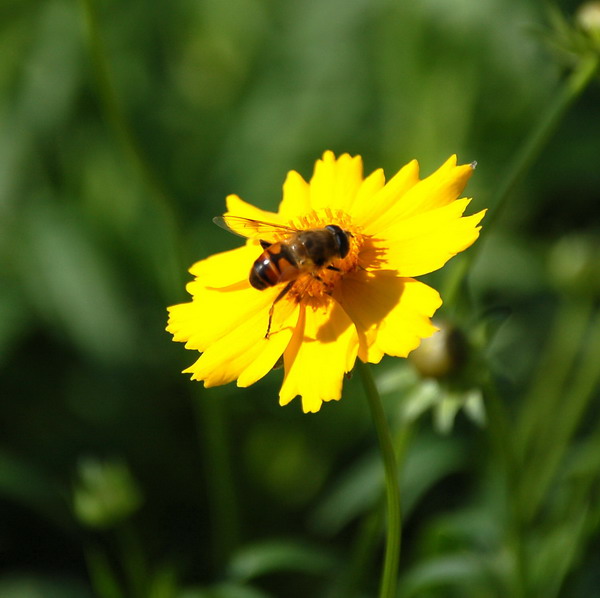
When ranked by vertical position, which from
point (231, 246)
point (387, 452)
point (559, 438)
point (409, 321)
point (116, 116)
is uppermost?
point (231, 246)

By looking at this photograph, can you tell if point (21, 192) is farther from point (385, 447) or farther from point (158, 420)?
point (385, 447)

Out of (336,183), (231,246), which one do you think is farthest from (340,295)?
(231,246)

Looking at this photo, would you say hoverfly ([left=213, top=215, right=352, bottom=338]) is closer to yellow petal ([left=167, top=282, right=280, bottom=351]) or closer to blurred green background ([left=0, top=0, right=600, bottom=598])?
yellow petal ([left=167, top=282, right=280, bottom=351])

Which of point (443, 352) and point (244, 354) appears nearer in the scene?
point (244, 354)

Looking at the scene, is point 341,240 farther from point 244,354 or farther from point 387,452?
point 387,452

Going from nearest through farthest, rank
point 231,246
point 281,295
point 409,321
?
point 409,321 < point 281,295 < point 231,246

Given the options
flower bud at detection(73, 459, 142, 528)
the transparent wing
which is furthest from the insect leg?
flower bud at detection(73, 459, 142, 528)

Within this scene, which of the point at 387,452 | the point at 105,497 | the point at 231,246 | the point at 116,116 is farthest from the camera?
the point at 231,246

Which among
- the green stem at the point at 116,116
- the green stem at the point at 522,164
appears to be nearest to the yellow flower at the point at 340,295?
the green stem at the point at 522,164
